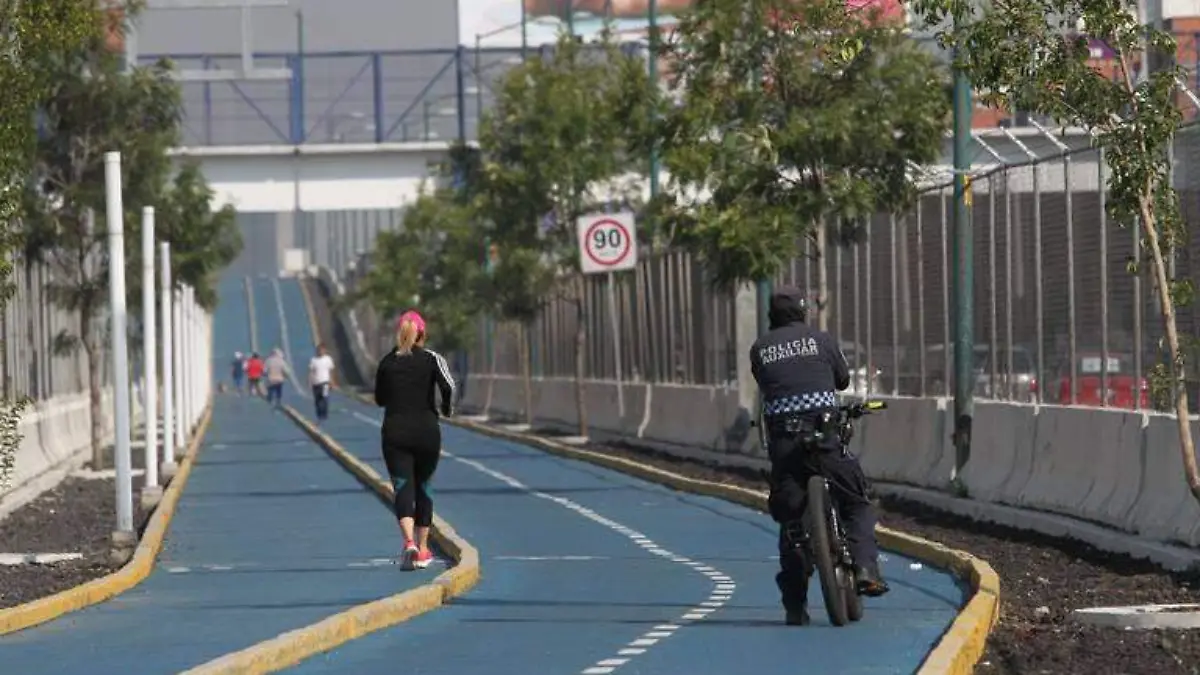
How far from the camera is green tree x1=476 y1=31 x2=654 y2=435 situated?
5534 cm

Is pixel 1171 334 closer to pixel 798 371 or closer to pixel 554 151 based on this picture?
pixel 798 371

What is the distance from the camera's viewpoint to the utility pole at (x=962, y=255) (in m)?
28.6

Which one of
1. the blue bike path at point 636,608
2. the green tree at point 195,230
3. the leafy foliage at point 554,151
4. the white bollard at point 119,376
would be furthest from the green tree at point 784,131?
the leafy foliage at point 554,151

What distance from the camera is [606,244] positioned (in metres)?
46.4

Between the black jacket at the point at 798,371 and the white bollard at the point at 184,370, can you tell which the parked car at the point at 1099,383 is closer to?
Result: the black jacket at the point at 798,371

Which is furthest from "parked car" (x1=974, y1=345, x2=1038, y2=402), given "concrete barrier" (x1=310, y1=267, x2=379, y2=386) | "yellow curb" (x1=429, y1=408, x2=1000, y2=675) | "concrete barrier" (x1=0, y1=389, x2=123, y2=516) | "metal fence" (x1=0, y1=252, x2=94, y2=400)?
"concrete barrier" (x1=310, y1=267, x2=379, y2=386)

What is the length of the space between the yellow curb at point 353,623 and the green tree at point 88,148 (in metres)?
17.8

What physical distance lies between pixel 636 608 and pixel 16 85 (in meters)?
6.73

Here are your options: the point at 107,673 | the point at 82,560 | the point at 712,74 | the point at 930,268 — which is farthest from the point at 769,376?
the point at 712,74

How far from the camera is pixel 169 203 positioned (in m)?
45.4

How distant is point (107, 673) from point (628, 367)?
4429cm

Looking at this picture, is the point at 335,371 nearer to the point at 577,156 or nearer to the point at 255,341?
the point at 255,341

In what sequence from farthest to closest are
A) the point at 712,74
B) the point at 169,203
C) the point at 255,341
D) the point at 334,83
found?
the point at 255,341 < the point at 334,83 < the point at 169,203 < the point at 712,74

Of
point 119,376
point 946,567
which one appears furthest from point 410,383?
point 946,567
